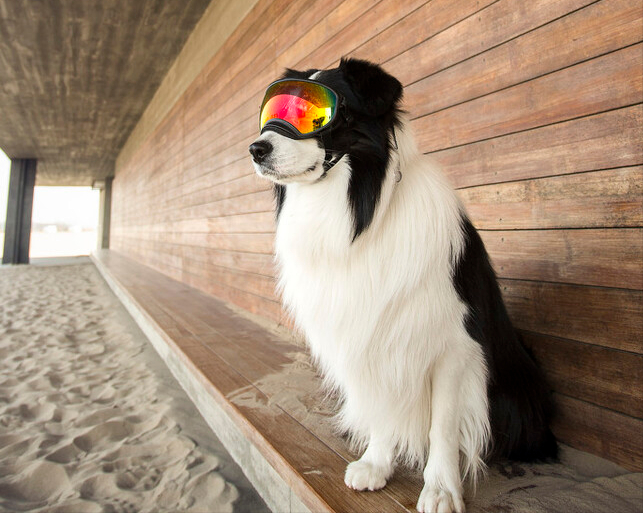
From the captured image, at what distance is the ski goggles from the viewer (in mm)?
917

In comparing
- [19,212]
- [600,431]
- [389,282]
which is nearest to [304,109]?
[389,282]

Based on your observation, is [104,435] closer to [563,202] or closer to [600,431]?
[600,431]

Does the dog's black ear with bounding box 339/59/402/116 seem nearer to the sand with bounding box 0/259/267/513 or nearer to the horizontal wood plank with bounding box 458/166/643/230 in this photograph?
the horizontal wood plank with bounding box 458/166/643/230

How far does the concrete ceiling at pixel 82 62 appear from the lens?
4219 mm

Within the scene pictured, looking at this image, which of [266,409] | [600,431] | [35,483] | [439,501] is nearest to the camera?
[439,501]

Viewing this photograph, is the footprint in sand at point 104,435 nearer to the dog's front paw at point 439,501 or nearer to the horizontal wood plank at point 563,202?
the dog's front paw at point 439,501

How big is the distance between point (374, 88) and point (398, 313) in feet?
1.82

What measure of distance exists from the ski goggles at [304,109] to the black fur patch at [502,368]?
446 mm

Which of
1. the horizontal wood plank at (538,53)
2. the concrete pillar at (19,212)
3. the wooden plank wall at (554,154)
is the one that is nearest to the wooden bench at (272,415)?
the wooden plank wall at (554,154)

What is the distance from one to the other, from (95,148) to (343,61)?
12.4 metres

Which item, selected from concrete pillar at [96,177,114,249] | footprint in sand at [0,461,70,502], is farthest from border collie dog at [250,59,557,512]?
concrete pillar at [96,177,114,249]

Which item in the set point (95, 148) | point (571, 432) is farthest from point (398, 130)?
point (95, 148)

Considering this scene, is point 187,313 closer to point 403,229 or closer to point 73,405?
point 73,405

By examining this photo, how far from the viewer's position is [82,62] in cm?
541
